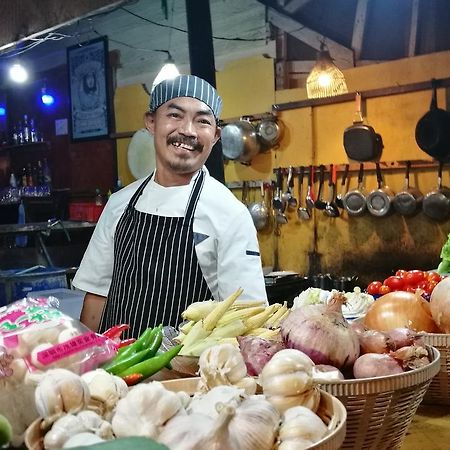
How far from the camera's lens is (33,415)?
1.12m

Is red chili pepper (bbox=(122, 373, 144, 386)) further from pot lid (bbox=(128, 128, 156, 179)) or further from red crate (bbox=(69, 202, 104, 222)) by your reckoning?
red crate (bbox=(69, 202, 104, 222))

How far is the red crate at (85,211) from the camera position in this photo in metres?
8.44

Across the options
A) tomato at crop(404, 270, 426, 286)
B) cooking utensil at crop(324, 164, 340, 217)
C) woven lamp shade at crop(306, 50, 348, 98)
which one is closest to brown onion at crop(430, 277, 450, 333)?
tomato at crop(404, 270, 426, 286)

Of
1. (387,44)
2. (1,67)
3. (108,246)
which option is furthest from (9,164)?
(108,246)

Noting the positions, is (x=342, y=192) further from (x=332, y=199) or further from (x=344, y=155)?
(x=344, y=155)

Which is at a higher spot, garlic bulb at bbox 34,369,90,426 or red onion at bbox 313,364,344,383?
garlic bulb at bbox 34,369,90,426

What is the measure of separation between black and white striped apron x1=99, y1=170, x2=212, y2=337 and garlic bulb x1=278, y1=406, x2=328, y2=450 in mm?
1789

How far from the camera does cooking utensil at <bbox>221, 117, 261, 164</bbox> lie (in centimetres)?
657

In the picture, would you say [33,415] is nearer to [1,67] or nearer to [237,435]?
[237,435]

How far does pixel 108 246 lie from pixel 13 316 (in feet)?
5.56

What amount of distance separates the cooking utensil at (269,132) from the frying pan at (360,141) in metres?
0.85

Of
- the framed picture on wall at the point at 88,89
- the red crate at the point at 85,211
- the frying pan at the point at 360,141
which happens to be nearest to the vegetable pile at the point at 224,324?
the frying pan at the point at 360,141

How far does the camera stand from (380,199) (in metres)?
5.75

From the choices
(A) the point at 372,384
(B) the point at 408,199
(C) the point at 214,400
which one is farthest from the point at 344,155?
(C) the point at 214,400
